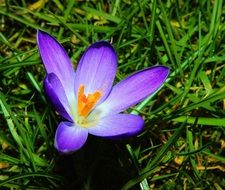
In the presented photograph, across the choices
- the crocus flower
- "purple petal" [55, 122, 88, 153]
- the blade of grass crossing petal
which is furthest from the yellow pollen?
the blade of grass crossing petal

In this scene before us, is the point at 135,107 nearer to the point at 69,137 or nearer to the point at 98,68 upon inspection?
the point at 98,68

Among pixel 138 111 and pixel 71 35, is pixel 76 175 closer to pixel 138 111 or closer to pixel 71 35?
pixel 138 111

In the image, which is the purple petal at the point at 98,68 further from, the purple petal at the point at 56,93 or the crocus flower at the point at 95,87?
the purple petal at the point at 56,93

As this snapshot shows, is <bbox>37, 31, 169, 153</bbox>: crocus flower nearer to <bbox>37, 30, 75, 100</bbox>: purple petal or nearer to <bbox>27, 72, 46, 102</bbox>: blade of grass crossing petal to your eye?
<bbox>37, 30, 75, 100</bbox>: purple petal

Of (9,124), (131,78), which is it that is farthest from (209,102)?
(9,124)

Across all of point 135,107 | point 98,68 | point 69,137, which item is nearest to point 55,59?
point 98,68
